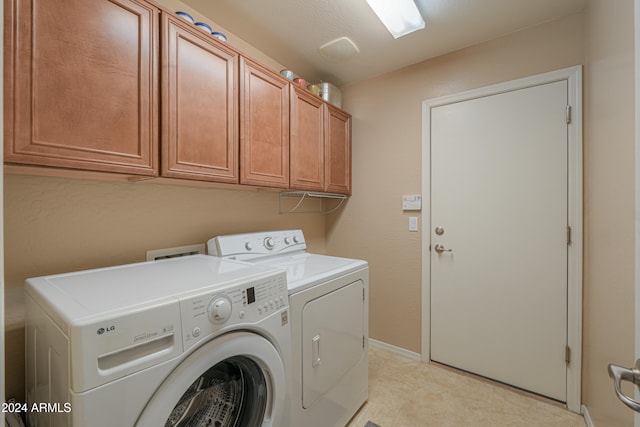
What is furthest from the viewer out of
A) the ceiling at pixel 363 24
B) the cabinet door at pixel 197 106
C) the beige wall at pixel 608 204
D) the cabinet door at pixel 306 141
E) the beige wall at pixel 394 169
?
the beige wall at pixel 394 169

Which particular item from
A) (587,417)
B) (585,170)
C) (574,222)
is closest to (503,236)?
(574,222)

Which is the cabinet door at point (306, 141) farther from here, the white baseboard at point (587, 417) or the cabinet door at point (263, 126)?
the white baseboard at point (587, 417)

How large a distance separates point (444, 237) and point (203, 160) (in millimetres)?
1766

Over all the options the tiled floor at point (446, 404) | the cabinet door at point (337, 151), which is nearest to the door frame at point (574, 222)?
the tiled floor at point (446, 404)

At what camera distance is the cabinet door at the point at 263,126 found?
154cm

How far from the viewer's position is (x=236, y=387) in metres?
1.08

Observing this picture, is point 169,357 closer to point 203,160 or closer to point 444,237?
point 203,160

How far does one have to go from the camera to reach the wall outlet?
1474 mm

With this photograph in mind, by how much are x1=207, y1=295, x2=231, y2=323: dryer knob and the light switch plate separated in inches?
68.3

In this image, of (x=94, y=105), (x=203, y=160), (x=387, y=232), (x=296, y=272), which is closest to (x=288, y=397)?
(x=296, y=272)

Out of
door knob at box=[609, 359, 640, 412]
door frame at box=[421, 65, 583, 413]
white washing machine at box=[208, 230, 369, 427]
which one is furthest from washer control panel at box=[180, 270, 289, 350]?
door frame at box=[421, 65, 583, 413]

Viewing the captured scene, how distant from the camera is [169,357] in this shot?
745 millimetres

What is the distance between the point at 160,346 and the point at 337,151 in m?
1.92

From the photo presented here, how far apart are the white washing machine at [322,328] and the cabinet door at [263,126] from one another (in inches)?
16.5
